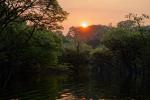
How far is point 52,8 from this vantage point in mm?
60781

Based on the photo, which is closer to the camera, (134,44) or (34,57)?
(34,57)

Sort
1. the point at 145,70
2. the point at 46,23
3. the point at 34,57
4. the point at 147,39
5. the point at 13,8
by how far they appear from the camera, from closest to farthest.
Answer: the point at 13,8 → the point at 46,23 → the point at 34,57 → the point at 147,39 → the point at 145,70

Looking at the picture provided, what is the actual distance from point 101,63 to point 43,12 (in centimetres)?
10013

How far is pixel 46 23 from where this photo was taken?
62562 millimetres

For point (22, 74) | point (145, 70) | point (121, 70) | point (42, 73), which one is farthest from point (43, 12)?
point (121, 70)

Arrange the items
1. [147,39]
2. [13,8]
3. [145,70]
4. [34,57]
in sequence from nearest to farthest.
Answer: [13,8] → [34,57] → [147,39] → [145,70]

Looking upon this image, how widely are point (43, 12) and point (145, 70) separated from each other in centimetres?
7167

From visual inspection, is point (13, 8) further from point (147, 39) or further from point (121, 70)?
point (121, 70)

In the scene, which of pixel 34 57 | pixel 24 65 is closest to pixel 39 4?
pixel 34 57

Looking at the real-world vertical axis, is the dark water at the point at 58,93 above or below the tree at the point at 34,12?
below

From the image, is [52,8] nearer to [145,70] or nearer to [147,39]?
[147,39]

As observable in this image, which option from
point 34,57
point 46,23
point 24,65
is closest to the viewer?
point 46,23

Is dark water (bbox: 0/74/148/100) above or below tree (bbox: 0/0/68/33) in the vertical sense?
below

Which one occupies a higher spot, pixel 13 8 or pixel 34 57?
pixel 13 8
